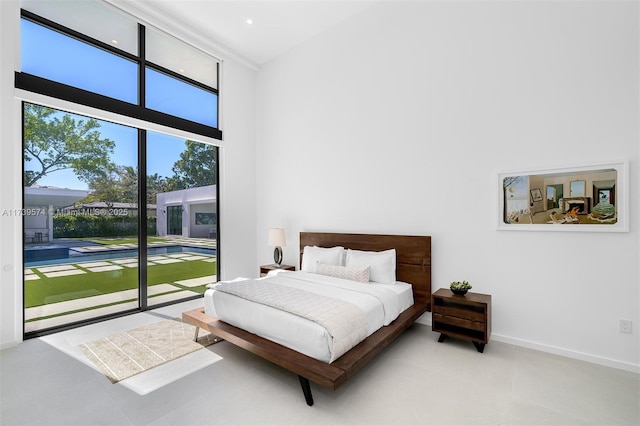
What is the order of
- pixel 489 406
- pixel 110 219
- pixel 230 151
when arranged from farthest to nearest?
pixel 230 151 → pixel 110 219 → pixel 489 406

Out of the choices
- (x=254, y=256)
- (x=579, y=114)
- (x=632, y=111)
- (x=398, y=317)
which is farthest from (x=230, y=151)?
(x=632, y=111)

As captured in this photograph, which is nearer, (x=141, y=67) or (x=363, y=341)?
(x=363, y=341)

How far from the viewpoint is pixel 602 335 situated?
254cm

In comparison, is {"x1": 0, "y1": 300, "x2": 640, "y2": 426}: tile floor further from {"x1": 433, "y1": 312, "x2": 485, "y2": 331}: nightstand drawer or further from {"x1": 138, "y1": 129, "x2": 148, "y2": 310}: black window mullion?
{"x1": 138, "y1": 129, "x2": 148, "y2": 310}: black window mullion

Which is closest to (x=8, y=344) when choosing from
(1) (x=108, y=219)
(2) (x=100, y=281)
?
(2) (x=100, y=281)

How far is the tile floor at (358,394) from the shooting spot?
1880 mm

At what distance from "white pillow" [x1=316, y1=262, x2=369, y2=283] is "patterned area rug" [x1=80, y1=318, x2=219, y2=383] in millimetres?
1471

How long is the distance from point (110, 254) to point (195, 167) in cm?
172

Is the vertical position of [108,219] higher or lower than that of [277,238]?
higher

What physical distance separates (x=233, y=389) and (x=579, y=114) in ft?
12.5

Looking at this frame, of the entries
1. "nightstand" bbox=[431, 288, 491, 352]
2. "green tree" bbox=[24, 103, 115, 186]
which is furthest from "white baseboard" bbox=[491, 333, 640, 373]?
"green tree" bbox=[24, 103, 115, 186]

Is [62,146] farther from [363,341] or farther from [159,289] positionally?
[363,341]

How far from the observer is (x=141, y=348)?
287cm

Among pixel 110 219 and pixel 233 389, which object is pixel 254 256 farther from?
pixel 233 389
